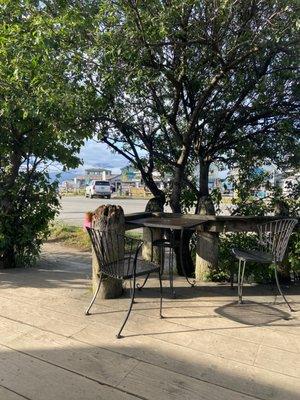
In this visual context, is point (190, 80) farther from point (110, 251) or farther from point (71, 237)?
point (71, 237)

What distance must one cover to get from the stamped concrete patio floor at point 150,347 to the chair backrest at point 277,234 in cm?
56

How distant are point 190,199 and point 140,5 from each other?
2.94 m

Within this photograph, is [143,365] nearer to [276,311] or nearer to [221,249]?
[276,311]

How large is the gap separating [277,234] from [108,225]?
5.80ft

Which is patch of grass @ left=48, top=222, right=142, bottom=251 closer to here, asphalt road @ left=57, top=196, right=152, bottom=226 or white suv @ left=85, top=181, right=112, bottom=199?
asphalt road @ left=57, top=196, right=152, bottom=226

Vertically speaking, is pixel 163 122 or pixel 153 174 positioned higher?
pixel 163 122

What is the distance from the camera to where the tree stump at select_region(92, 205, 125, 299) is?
429cm

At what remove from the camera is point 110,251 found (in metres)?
4.23

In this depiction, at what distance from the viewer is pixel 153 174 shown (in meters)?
6.74

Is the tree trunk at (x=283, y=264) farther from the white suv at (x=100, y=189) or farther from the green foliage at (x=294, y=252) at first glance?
the white suv at (x=100, y=189)

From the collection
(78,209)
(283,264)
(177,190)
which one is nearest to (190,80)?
(177,190)

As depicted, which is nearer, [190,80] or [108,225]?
[108,225]

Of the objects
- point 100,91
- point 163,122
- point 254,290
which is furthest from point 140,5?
point 254,290

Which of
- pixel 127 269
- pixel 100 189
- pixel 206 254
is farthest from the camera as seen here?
pixel 100 189
